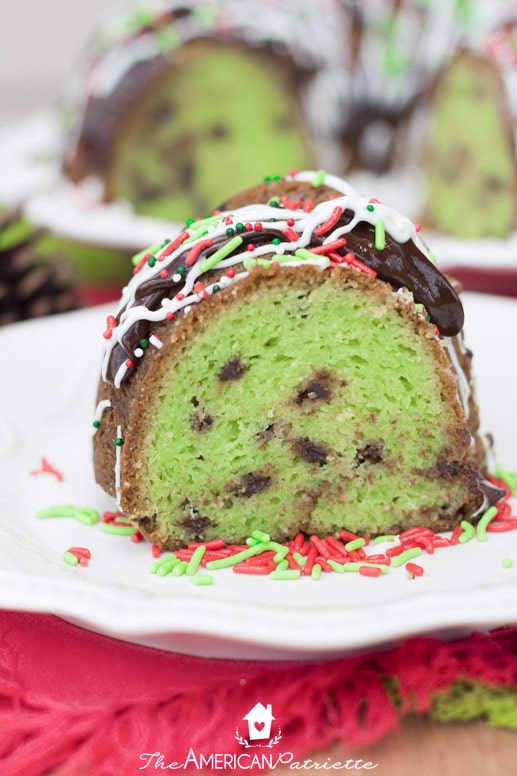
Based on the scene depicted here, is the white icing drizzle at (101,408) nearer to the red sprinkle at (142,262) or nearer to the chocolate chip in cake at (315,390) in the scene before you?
the red sprinkle at (142,262)

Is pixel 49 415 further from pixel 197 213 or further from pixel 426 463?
pixel 197 213

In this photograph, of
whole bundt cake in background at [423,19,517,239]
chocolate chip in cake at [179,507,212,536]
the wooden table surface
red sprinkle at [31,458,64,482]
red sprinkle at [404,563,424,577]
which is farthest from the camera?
whole bundt cake in background at [423,19,517,239]

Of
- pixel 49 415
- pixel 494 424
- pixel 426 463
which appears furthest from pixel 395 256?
pixel 49 415

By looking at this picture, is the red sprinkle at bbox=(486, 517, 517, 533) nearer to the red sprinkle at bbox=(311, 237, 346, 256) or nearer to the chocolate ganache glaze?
the chocolate ganache glaze

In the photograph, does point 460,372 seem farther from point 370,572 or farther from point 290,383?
point 370,572

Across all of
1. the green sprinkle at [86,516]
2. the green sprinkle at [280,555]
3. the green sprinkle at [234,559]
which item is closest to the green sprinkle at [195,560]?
the green sprinkle at [234,559]

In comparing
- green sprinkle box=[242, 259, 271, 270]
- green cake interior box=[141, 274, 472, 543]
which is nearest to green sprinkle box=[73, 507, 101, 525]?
green cake interior box=[141, 274, 472, 543]

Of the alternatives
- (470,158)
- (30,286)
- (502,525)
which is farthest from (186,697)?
(470,158)
